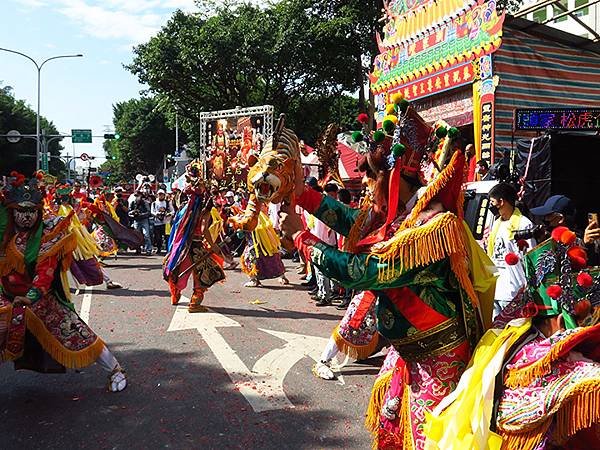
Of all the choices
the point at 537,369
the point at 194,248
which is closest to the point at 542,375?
the point at 537,369

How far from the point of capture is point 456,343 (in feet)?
8.53

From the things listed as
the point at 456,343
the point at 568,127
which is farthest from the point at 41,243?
the point at 568,127

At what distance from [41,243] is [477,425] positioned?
12.6 ft

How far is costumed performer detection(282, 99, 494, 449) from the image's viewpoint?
→ 2.41m

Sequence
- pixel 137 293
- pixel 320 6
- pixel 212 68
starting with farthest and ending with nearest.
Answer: pixel 212 68
pixel 320 6
pixel 137 293

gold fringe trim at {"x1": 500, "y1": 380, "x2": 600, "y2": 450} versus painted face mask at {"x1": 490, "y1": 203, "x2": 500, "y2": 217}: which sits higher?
painted face mask at {"x1": 490, "y1": 203, "x2": 500, "y2": 217}

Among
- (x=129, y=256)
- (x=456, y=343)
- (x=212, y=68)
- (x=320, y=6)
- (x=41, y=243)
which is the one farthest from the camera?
(x=212, y=68)

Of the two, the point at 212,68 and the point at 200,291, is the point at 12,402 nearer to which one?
the point at 200,291

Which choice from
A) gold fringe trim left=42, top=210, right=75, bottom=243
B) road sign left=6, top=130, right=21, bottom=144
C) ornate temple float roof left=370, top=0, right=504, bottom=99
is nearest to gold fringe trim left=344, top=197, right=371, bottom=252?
gold fringe trim left=42, top=210, right=75, bottom=243

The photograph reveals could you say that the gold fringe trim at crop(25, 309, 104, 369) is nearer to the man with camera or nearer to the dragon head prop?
the dragon head prop

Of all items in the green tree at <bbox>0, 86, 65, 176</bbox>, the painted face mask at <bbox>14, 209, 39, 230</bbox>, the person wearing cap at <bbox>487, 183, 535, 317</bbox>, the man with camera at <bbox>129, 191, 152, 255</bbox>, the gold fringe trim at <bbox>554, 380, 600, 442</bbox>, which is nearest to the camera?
the gold fringe trim at <bbox>554, 380, 600, 442</bbox>

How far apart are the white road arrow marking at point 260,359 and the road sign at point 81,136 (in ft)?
105

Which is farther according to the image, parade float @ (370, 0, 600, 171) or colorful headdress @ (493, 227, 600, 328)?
parade float @ (370, 0, 600, 171)

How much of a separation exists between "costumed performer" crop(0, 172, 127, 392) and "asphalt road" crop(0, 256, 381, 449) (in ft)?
1.46
